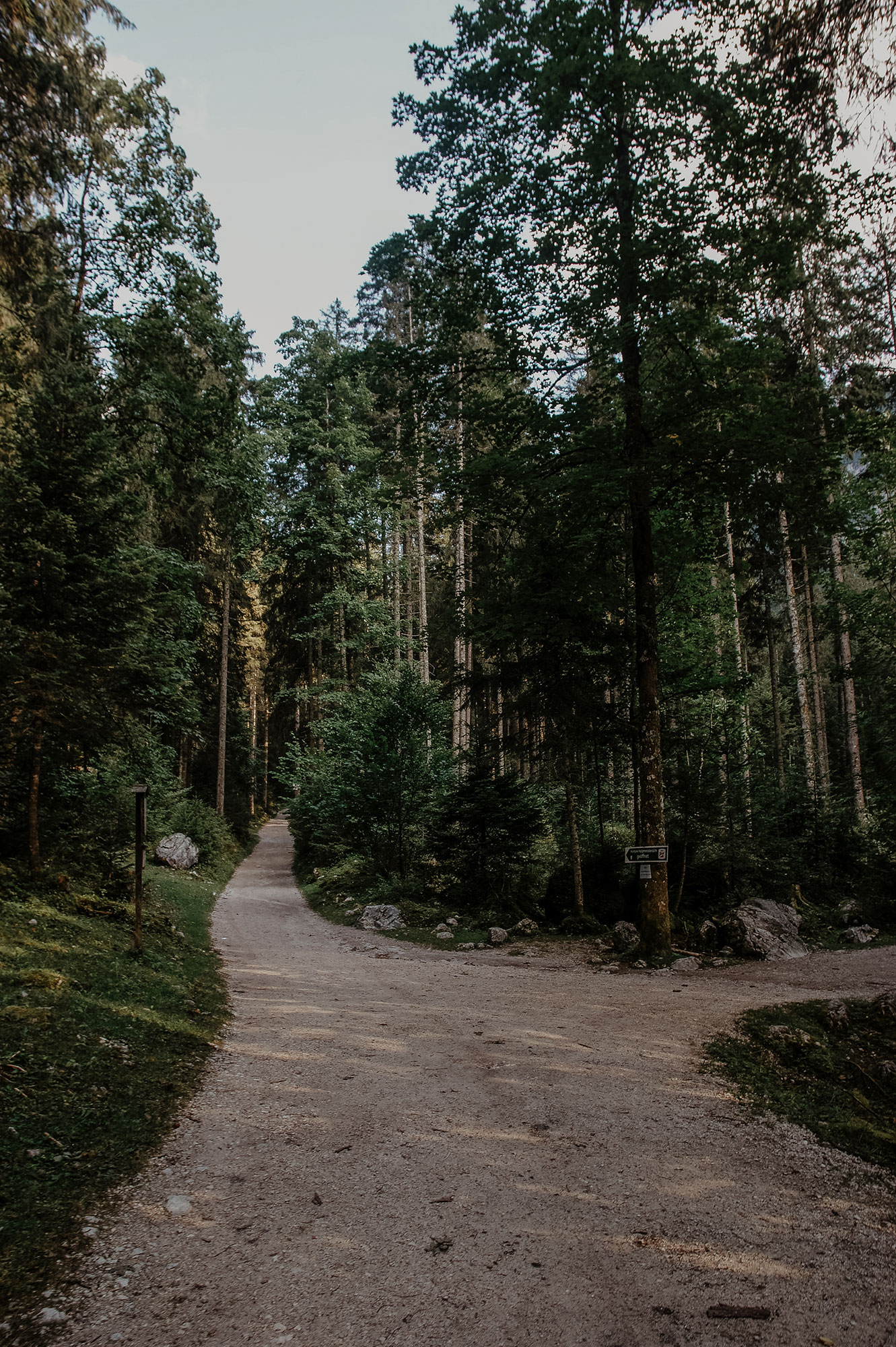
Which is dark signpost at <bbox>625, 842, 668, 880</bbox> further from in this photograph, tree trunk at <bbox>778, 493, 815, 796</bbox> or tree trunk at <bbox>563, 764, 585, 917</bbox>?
tree trunk at <bbox>778, 493, 815, 796</bbox>

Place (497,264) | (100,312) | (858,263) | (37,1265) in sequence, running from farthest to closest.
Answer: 1. (858,263)
2. (100,312)
3. (497,264)
4. (37,1265)

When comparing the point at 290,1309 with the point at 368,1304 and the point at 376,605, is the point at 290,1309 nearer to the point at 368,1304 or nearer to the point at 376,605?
the point at 368,1304

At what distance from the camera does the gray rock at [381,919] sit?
44.4ft

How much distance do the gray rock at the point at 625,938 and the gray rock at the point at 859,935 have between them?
3.25 meters

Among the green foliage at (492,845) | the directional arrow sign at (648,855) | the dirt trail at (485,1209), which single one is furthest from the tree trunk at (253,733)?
the dirt trail at (485,1209)

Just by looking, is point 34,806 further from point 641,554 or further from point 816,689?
point 816,689

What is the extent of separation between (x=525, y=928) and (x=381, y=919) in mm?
3253

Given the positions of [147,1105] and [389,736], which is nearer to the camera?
[147,1105]

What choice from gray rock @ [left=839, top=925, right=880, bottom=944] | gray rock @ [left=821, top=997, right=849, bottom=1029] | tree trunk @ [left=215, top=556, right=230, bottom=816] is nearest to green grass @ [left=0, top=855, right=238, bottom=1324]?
gray rock @ [left=821, top=997, right=849, bottom=1029]

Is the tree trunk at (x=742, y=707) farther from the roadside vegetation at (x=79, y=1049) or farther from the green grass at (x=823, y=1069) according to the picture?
the roadside vegetation at (x=79, y=1049)

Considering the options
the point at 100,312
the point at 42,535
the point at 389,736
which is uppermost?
the point at 100,312

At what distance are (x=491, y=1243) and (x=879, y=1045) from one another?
4.31 m

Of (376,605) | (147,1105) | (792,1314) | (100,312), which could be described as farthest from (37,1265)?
(376,605)

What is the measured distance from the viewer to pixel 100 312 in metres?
14.7
